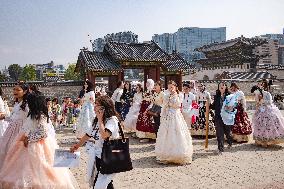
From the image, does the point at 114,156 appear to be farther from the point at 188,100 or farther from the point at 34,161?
the point at 188,100

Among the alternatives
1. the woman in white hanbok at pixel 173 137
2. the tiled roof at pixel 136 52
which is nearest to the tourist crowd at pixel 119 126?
the woman in white hanbok at pixel 173 137

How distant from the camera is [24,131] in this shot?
5117 millimetres

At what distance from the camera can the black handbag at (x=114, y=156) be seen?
13.6ft

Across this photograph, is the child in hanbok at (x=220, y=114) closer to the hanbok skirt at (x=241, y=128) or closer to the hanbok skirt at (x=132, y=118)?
the hanbok skirt at (x=241, y=128)

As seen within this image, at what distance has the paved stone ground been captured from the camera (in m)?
6.29

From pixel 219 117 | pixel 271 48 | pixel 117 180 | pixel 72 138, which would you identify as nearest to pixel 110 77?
pixel 72 138

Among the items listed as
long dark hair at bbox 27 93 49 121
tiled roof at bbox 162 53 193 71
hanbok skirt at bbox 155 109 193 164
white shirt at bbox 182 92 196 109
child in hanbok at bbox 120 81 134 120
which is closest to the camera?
long dark hair at bbox 27 93 49 121

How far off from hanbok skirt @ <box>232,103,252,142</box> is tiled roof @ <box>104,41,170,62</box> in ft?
42.8

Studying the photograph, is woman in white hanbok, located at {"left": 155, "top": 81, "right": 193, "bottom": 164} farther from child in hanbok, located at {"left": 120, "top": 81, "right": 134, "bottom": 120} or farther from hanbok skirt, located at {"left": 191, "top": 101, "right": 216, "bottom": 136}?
child in hanbok, located at {"left": 120, "top": 81, "right": 134, "bottom": 120}

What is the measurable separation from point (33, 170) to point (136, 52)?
20.0 metres

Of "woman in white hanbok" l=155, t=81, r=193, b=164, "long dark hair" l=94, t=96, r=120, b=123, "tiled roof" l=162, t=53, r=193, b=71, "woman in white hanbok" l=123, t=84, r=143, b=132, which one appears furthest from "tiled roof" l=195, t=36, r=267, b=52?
"long dark hair" l=94, t=96, r=120, b=123

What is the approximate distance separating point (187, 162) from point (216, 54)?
48.6 metres

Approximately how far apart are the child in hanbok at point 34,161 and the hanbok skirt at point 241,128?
6.82 m

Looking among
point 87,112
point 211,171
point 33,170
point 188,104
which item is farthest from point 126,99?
point 33,170
